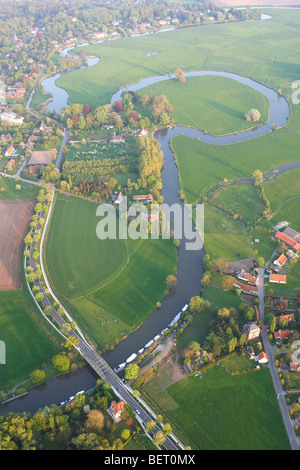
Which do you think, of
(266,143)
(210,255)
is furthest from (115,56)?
(210,255)

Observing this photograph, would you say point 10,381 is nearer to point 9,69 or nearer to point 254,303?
point 254,303

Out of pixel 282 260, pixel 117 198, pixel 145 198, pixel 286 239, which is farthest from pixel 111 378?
pixel 117 198

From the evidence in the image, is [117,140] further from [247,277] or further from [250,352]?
[250,352]

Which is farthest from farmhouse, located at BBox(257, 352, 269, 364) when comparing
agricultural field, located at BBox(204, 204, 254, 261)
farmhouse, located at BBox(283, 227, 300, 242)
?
farmhouse, located at BBox(283, 227, 300, 242)

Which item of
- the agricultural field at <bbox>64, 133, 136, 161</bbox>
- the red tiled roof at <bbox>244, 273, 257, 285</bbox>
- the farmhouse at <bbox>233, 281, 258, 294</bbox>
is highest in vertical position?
the agricultural field at <bbox>64, 133, 136, 161</bbox>

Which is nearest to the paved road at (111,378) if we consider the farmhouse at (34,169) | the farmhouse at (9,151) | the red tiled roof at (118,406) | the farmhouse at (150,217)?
the red tiled roof at (118,406)

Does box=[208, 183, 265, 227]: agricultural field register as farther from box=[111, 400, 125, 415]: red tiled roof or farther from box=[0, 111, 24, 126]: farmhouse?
box=[0, 111, 24, 126]: farmhouse

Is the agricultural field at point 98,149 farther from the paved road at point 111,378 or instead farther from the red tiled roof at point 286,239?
the paved road at point 111,378
